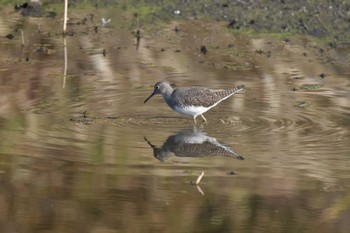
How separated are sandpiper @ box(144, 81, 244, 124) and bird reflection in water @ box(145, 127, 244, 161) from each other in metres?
0.70

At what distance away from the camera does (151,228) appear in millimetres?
8789

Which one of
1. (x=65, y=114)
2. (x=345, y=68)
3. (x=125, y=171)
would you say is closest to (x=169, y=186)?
(x=125, y=171)

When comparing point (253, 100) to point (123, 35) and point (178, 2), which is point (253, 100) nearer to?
point (123, 35)

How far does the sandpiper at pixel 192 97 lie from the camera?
12461 mm

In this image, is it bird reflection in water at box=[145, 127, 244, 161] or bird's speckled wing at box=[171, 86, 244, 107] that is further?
bird's speckled wing at box=[171, 86, 244, 107]

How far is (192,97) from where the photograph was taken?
41.4ft

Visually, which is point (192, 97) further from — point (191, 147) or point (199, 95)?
point (191, 147)

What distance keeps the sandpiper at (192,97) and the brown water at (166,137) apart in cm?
18

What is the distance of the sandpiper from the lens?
12.5 m

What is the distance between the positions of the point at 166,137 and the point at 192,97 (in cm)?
121

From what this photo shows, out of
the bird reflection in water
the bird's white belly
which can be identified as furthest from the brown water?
the bird's white belly

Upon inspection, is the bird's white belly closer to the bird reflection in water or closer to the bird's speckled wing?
the bird's speckled wing

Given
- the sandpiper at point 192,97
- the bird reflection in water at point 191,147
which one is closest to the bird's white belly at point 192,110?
the sandpiper at point 192,97

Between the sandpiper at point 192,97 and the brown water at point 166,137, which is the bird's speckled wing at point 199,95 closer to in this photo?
the sandpiper at point 192,97
